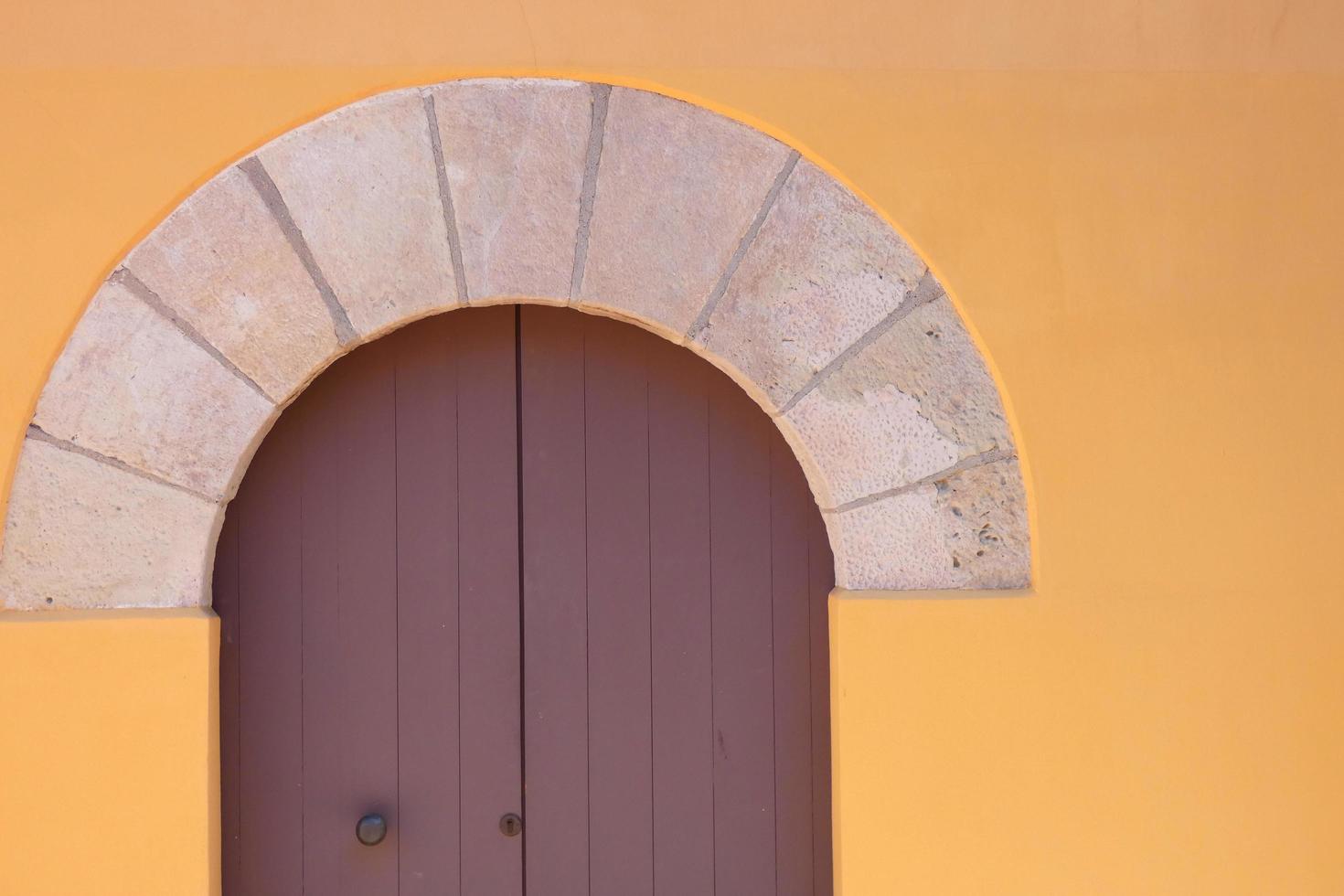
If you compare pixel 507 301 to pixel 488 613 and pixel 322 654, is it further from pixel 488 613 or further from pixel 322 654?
pixel 322 654

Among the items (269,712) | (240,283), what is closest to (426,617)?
(269,712)

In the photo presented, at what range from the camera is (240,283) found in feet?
7.42

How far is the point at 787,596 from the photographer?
253 centimetres

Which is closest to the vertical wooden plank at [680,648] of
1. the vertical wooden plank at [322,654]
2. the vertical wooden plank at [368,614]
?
the vertical wooden plank at [368,614]

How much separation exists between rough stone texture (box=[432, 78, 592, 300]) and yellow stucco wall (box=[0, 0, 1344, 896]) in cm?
6

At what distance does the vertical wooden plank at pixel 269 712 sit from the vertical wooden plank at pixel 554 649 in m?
0.53

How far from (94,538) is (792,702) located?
1.56 metres

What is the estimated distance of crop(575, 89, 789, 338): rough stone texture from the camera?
7.55 feet

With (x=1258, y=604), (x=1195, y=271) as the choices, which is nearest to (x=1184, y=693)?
(x=1258, y=604)

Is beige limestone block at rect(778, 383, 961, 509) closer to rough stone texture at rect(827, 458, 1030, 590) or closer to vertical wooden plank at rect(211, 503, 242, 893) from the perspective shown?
rough stone texture at rect(827, 458, 1030, 590)

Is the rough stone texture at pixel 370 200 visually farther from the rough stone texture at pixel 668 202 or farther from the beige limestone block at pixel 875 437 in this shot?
the beige limestone block at pixel 875 437

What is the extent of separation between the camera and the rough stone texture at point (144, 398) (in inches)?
87.4

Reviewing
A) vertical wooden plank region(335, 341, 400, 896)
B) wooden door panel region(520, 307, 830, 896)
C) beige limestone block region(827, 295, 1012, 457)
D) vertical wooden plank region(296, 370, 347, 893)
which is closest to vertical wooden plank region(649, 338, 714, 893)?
wooden door panel region(520, 307, 830, 896)

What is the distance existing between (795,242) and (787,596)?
32.3 inches
